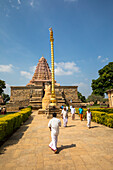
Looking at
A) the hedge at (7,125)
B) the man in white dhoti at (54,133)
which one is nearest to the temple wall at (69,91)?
the hedge at (7,125)

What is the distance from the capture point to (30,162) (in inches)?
120

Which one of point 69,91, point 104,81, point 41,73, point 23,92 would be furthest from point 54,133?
point 41,73

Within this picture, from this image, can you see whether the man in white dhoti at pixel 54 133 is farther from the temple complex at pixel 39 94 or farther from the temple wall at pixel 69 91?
the temple wall at pixel 69 91

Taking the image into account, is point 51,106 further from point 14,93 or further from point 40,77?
point 40,77

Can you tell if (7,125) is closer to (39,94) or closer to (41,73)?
(39,94)

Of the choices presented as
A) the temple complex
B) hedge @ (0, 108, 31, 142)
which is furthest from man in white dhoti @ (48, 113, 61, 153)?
the temple complex

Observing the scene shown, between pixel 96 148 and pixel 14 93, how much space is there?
33.9 meters

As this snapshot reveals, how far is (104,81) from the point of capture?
3503 centimetres

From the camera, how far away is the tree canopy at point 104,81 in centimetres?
3391

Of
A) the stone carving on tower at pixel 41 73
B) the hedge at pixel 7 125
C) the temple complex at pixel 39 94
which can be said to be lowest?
the hedge at pixel 7 125

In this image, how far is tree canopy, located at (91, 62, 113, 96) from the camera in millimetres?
33906

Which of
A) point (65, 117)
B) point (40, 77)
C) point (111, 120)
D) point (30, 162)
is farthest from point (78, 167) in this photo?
point (40, 77)

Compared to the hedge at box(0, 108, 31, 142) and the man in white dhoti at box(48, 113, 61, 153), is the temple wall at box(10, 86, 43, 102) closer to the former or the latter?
the hedge at box(0, 108, 31, 142)


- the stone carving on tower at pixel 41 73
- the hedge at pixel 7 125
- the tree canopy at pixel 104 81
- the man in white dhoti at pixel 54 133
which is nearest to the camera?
the man in white dhoti at pixel 54 133
